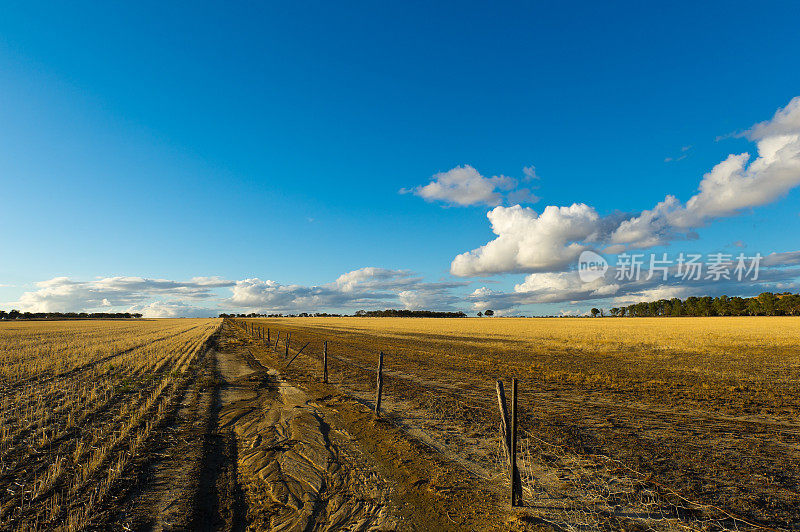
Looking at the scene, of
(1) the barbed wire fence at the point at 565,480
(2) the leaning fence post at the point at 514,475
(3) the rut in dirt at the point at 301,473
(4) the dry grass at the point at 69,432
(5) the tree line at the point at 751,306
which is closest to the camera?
(1) the barbed wire fence at the point at 565,480

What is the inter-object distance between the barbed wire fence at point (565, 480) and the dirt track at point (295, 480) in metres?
0.72

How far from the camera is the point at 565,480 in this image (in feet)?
25.1

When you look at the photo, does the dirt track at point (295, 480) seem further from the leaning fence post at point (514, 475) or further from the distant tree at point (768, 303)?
the distant tree at point (768, 303)

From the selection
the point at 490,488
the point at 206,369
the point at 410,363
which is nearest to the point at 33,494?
the point at 490,488

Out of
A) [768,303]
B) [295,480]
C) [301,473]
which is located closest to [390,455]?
[301,473]

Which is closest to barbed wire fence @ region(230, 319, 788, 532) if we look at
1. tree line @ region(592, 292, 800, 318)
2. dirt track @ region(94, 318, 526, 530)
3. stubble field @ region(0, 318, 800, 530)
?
stubble field @ region(0, 318, 800, 530)

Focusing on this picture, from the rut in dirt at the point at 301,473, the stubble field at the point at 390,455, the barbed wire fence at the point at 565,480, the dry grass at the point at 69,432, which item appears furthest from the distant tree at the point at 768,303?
the dry grass at the point at 69,432

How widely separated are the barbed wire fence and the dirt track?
720mm

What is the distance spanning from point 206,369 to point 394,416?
1499cm

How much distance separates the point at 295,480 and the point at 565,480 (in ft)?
17.1

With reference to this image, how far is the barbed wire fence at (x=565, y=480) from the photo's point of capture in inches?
242

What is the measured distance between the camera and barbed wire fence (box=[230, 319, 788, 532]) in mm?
6156

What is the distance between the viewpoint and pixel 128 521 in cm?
607

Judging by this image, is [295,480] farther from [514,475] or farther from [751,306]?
[751,306]
